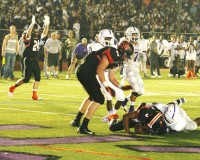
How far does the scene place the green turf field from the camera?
30.2ft

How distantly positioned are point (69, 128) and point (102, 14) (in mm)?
26770

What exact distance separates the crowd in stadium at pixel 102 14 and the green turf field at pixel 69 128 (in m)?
12.2

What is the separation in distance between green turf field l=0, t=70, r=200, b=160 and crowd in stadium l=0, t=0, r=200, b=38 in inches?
482

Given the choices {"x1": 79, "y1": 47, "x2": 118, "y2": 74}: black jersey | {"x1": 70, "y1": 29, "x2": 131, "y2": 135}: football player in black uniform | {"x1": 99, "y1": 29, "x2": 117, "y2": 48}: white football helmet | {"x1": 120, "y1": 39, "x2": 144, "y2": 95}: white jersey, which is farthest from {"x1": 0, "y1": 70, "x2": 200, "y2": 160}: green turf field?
{"x1": 99, "y1": 29, "x2": 117, "y2": 48}: white football helmet

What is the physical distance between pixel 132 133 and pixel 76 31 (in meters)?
23.8

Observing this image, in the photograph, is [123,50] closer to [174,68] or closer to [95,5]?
[174,68]

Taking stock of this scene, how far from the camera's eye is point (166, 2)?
44281 millimetres

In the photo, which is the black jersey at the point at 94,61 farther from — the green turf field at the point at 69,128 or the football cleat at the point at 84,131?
the green turf field at the point at 69,128

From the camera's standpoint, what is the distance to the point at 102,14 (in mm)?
38281

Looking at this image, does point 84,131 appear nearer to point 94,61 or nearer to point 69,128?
point 69,128

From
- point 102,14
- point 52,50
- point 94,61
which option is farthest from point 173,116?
point 102,14

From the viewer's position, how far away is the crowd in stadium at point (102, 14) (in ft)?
110

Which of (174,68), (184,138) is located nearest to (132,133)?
(184,138)

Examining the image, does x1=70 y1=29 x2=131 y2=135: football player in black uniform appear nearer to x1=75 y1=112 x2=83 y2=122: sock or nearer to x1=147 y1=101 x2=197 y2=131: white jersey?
x1=75 y1=112 x2=83 y2=122: sock
